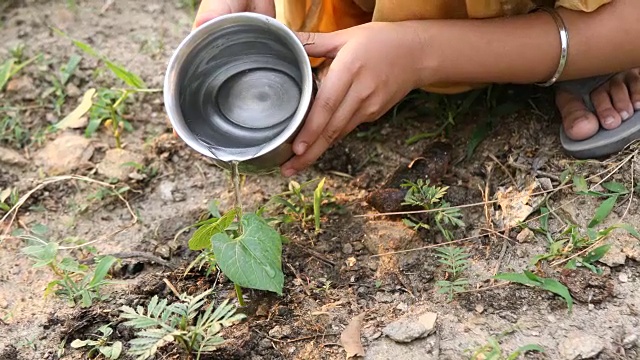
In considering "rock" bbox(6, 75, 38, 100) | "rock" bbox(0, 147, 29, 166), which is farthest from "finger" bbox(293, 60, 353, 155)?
"rock" bbox(6, 75, 38, 100)

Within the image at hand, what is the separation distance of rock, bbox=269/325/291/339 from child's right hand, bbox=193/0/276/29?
590 mm

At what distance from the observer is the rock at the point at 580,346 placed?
4.28 feet

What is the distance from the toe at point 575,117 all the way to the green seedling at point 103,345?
3.25 ft

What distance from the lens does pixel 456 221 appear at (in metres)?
1.57

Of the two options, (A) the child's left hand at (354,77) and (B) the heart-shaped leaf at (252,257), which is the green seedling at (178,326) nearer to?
(B) the heart-shaped leaf at (252,257)

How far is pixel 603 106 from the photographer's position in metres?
1.70

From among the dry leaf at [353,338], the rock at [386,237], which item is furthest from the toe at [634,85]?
the dry leaf at [353,338]

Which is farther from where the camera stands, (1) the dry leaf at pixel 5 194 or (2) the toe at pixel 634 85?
(1) the dry leaf at pixel 5 194

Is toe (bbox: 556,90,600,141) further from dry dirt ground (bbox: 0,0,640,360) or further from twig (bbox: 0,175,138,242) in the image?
twig (bbox: 0,175,138,242)

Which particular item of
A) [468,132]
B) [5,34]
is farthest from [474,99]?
[5,34]

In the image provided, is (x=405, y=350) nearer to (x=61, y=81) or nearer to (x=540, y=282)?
(x=540, y=282)

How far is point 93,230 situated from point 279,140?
0.61m

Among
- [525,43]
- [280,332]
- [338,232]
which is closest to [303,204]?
[338,232]

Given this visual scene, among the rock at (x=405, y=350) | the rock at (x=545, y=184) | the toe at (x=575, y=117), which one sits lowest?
the rock at (x=405, y=350)
